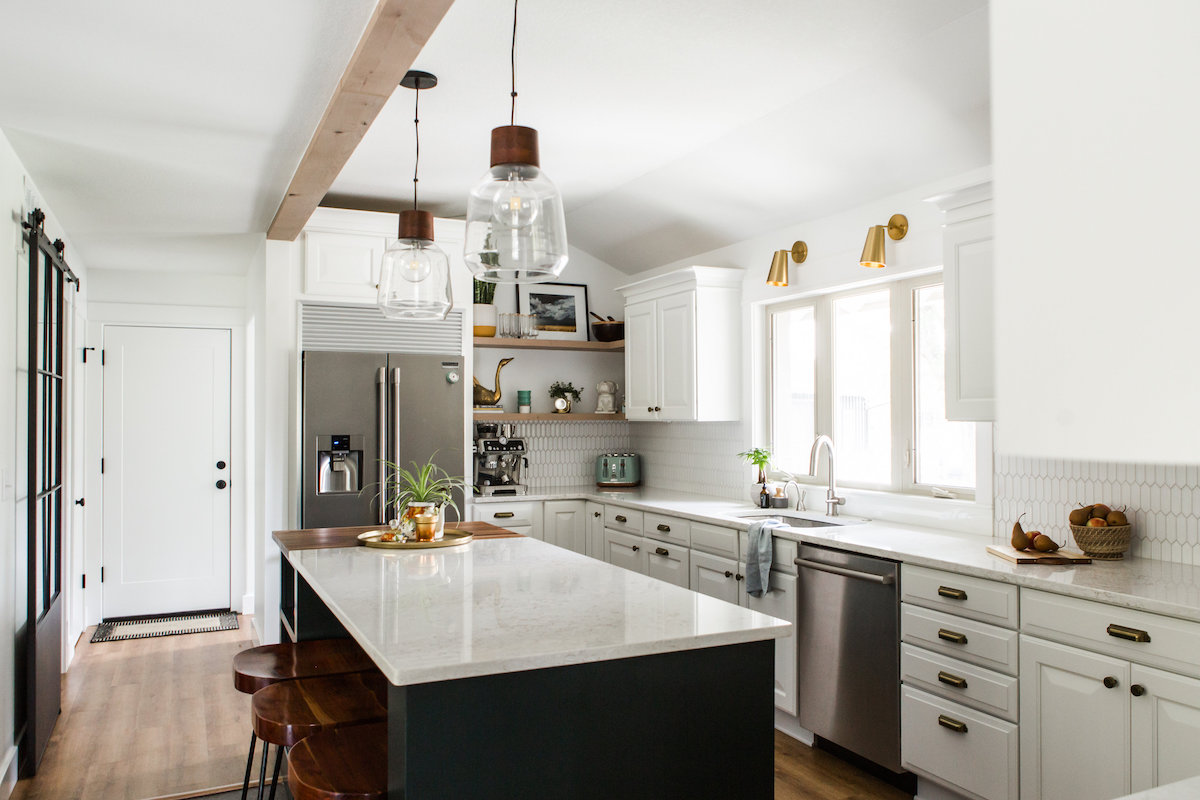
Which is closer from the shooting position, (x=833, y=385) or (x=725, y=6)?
(x=725, y=6)

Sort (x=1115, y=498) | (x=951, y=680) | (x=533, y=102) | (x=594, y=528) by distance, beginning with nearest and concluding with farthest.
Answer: (x=951, y=680)
(x=1115, y=498)
(x=533, y=102)
(x=594, y=528)

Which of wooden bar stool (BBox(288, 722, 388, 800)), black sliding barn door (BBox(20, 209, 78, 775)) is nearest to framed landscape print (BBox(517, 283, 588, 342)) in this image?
black sliding barn door (BBox(20, 209, 78, 775))

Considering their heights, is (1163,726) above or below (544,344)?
below

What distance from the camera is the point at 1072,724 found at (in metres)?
2.57

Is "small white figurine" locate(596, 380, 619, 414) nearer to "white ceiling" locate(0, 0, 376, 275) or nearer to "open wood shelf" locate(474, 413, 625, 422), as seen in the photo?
"open wood shelf" locate(474, 413, 625, 422)

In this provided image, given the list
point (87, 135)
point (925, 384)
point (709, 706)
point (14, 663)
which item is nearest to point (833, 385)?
point (925, 384)

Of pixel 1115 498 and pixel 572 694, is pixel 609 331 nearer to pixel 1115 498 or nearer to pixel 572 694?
pixel 1115 498

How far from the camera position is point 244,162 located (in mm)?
3682

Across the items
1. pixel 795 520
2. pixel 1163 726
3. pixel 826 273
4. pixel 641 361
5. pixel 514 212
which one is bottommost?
pixel 1163 726

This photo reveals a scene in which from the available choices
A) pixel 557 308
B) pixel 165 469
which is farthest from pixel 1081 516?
pixel 165 469

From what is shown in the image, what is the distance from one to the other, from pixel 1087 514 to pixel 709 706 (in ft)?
5.78

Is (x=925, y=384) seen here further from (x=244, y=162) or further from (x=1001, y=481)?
(x=244, y=162)

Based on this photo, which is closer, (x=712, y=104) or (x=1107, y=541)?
(x=1107, y=541)

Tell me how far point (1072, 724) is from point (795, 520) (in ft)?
5.87
